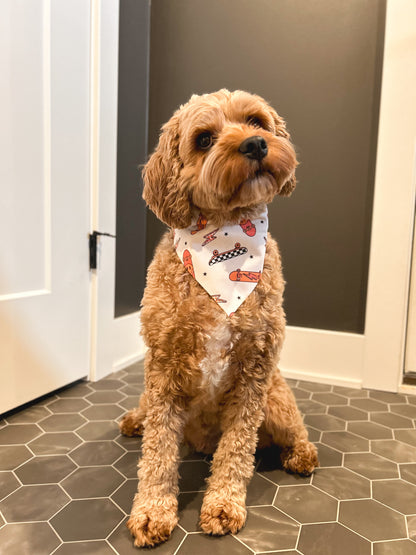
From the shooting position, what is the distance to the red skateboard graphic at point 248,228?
1248mm

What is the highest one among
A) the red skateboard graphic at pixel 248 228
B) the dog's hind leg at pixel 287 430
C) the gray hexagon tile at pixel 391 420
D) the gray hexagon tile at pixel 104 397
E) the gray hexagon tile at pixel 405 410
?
the red skateboard graphic at pixel 248 228

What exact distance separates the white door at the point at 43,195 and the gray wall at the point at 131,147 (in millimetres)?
339

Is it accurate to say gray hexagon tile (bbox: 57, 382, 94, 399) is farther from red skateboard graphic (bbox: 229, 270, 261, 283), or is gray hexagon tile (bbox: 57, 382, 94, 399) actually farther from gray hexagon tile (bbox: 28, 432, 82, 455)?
red skateboard graphic (bbox: 229, 270, 261, 283)

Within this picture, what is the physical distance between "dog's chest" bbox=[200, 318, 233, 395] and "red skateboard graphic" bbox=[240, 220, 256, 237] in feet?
0.86

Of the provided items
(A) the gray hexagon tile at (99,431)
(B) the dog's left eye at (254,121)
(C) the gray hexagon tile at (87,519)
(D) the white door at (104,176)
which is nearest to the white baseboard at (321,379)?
(D) the white door at (104,176)

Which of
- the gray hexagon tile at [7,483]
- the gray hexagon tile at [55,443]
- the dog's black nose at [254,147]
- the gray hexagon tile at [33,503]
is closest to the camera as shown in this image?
the dog's black nose at [254,147]

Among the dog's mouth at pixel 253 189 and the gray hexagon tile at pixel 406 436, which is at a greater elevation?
the dog's mouth at pixel 253 189

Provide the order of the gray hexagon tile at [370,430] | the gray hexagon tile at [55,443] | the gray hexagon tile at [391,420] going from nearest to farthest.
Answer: the gray hexagon tile at [55,443] < the gray hexagon tile at [370,430] < the gray hexagon tile at [391,420]

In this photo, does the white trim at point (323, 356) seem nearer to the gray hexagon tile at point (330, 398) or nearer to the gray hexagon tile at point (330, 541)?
the gray hexagon tile at point (330, 398)

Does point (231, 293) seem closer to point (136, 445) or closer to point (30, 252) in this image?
point (136, 445)

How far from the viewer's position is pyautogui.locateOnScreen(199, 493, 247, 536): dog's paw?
1.21 metres

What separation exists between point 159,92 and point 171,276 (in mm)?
1902

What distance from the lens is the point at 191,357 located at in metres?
1.18

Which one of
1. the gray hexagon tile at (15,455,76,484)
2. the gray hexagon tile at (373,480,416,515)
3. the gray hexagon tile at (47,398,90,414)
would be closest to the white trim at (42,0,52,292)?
the gray hexagon tile at (47,398,90,414)
